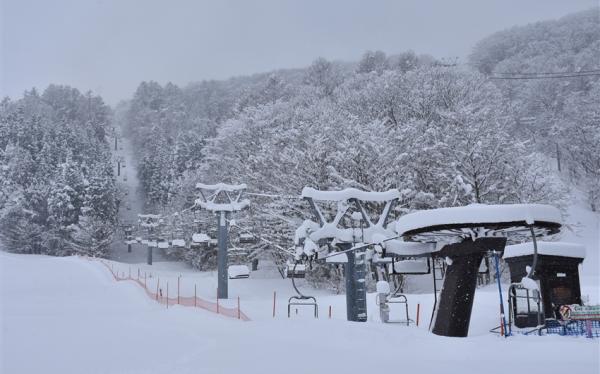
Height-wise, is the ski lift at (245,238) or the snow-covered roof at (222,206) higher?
the snow-covered roof at (222,206)

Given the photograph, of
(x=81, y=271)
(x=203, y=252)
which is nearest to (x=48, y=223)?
(x=203, y=252)

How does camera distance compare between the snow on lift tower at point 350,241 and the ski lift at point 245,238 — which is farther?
the ski lift at point 245,238

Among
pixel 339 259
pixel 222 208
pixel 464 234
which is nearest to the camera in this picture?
pixel 464 234

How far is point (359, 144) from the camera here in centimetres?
3538

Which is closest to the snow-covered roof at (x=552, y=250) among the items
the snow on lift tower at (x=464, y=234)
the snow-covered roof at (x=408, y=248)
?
the snow on lift tower at (x=464, y=234)

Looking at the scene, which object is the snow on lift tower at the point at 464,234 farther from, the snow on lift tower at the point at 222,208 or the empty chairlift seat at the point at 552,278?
the snow on lift tower at the point at 222,208

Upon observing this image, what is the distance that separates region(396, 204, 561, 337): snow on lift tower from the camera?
10094 millimetres

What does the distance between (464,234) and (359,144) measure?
24.2 m

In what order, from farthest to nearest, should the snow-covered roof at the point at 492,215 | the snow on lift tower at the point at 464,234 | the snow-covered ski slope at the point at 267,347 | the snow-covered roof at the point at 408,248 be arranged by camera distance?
1. the snow-covered roof at the point at 408,248
2. the snow on lift tower at the point at 464,234
3. the snow-covered roof at the point at 492,215
4. the snow-covered ski slope at the point at 267,347

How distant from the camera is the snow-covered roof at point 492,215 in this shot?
998 centimetres

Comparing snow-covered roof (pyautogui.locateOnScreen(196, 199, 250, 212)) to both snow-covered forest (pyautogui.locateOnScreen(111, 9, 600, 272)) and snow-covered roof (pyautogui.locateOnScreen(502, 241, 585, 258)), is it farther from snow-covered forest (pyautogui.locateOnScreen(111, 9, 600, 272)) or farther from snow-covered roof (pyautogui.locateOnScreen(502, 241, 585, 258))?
snow-covered roof (pyautogui.locateOnScreen(502, 241, 585, 258))

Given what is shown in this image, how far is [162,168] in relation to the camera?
9494cm

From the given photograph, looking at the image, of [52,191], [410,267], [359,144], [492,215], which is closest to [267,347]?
[492,215]

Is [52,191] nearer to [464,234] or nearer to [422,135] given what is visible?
[422,135]
